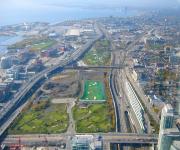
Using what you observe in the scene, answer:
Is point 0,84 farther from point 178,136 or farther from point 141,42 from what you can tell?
point 141,42

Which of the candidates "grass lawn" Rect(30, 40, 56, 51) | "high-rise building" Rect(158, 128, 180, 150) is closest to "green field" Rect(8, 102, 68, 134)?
"high-rise building" Rect(158, 128, 180, 150)

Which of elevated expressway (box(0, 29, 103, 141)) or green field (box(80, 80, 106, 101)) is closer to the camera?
elevated expressway (box(0, 29, 103, 141))

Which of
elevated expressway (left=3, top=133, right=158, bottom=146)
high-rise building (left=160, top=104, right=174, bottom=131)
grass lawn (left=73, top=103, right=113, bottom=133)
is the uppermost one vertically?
high-rise building (left=160, top=104, right=174, bottom=131)

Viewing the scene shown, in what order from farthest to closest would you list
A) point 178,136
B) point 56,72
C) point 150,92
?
point 56,72, point 150,92, point 178,136

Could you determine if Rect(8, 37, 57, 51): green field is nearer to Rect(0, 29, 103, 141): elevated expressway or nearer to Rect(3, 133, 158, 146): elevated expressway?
Rect(0, 29, 103, 141): elevated expressway

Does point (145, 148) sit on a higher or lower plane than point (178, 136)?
lower

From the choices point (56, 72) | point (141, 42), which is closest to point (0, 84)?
point (56, 72)

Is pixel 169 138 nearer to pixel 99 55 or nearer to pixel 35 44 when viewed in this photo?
pixel 99 55

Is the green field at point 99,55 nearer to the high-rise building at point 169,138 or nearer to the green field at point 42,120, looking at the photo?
the green field at point 42,120
